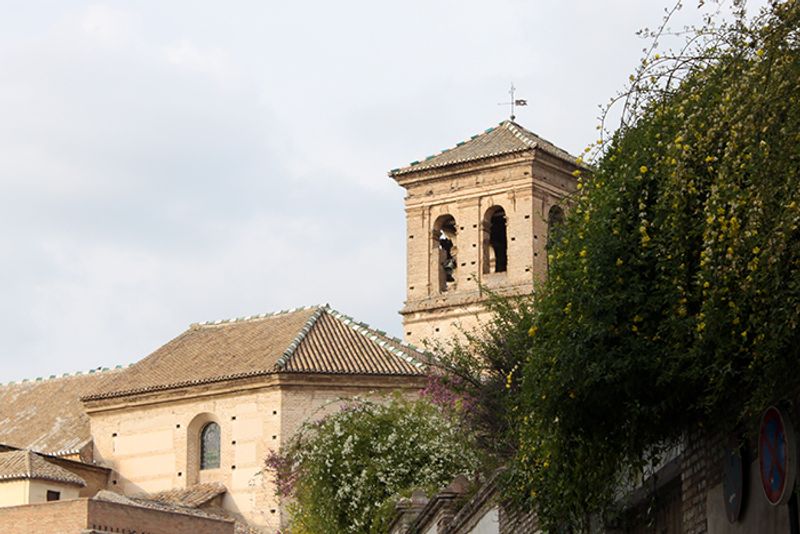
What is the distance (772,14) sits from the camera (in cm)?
938

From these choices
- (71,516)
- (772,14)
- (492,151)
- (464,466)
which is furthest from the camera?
(492,151)

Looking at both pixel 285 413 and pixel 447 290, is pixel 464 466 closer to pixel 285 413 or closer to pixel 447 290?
pixel 285 413

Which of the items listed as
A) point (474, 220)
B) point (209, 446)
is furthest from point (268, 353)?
point (474, 220)

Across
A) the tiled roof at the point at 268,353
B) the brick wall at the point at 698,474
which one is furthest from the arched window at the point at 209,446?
the brick wall at the point at 698,474

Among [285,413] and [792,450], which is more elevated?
[285,413]

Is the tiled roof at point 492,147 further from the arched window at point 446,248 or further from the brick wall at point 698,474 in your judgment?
the brick wall at point 698,474

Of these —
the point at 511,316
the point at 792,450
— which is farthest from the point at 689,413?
the point at 511,316

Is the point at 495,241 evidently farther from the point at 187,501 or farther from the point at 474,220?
the point at 187,501

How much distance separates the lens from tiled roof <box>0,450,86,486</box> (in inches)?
2010

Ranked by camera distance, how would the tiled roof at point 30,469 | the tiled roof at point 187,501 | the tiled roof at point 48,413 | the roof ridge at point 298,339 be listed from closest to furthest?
the tiled roof at point 187,501 → the tiled roof at point 30,469 → the roof ridge at point 298,339 → the tiled roof at point 48,413

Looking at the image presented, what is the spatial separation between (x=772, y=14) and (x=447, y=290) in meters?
51.6

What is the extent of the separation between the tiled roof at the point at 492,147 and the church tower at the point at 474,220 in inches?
1.4

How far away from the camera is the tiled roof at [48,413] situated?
55.9m

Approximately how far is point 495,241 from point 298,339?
11175 millimetres
